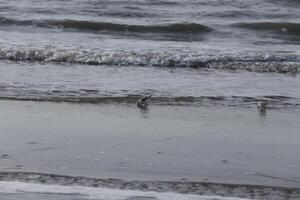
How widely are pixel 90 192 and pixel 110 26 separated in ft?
39.7

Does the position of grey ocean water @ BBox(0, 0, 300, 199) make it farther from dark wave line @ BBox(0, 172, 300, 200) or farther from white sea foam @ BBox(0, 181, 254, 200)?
dark wave line @ BBox(0, 172, 300, 200)

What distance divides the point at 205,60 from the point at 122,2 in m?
9.13

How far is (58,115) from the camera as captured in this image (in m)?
7.29

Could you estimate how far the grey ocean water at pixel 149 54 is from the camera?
852 centimetres

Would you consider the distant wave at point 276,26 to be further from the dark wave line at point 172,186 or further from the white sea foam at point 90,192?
the white sea foam at point 90,192

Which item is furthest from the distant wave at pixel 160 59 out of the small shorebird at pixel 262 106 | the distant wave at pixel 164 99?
Answer: the small shorebird at pixel 262 106

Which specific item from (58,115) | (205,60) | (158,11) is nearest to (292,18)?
(158,11)

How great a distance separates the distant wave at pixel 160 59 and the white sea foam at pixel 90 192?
6202 mm

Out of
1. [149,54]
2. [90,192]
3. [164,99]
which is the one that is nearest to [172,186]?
[90,192]

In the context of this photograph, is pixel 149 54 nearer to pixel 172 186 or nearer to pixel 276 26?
pixel 276 26

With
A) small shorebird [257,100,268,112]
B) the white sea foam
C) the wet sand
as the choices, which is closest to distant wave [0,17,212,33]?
small shorebird [257,100,268,112]

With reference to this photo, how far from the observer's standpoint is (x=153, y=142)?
620 cm

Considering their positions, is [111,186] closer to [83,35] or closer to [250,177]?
[250,177]

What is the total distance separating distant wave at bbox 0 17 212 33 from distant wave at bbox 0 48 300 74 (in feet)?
14.8
